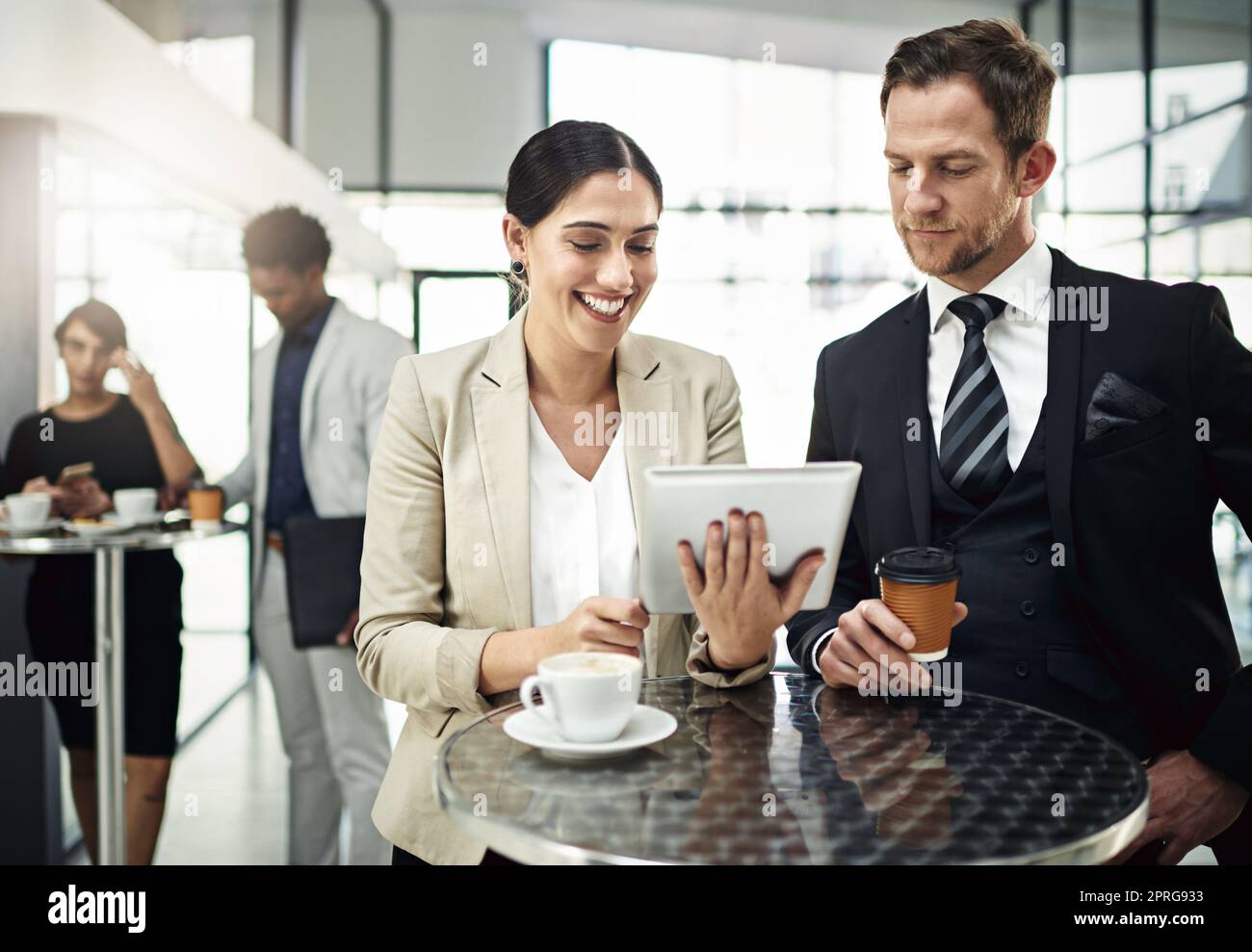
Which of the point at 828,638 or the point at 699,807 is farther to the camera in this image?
the point at 828,638

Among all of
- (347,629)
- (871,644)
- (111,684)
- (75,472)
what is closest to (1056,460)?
(871,644)

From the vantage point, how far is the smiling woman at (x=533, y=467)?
1.59 m

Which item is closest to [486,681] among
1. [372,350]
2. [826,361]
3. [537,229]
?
[537,229]

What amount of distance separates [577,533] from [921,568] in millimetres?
612

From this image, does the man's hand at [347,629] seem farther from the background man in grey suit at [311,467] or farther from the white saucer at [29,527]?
the white saucer at [29,527]

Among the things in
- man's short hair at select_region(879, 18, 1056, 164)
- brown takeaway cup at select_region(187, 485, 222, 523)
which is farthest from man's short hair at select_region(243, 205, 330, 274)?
man's short hair at select_region(879, 18, 1056, 164)

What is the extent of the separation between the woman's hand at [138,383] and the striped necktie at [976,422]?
265cm

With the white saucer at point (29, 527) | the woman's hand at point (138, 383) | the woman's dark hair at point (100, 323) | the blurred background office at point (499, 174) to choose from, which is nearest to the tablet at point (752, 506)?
the white saucer at point (29, 527)
